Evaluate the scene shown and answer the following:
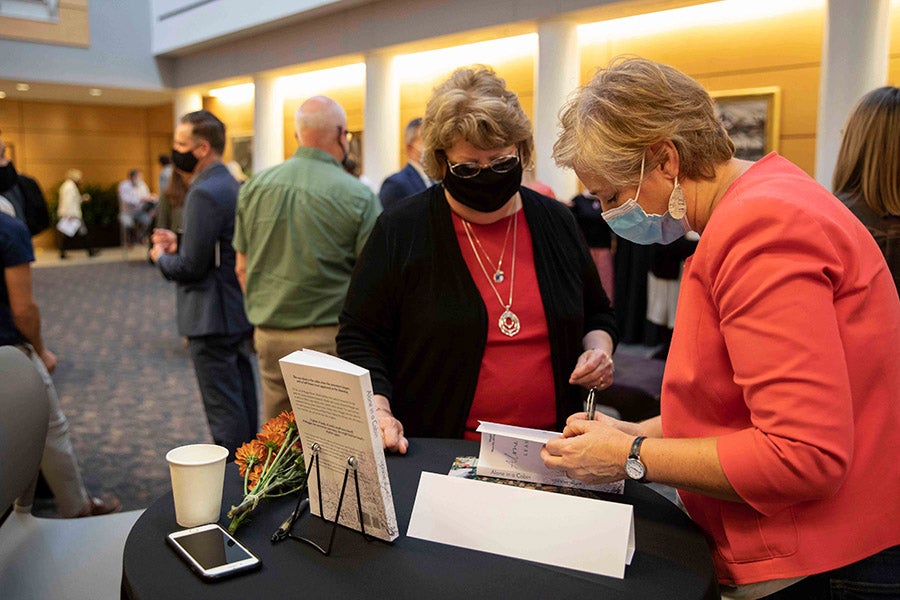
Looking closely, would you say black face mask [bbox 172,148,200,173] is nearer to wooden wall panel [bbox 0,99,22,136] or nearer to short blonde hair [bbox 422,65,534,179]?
short blonde hair [bbox 422,65,534,179]

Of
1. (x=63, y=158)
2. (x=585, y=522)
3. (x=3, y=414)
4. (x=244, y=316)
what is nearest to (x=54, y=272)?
(x=63, y=158)

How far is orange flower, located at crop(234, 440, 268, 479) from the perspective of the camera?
1.48 m

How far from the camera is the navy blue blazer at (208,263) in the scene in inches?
145

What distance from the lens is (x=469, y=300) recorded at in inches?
80.6

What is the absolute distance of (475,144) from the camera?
2.05m

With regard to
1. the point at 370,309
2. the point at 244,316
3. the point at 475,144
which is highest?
the point at 475,144

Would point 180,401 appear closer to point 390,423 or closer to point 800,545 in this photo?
point 390,423

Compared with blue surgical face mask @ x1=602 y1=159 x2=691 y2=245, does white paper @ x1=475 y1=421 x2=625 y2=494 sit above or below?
below

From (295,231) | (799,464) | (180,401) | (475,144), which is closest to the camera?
(799,464)

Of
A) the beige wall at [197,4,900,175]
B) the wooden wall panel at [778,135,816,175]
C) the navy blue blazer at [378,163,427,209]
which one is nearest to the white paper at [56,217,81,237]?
the beige wall at [197,4,900,175]

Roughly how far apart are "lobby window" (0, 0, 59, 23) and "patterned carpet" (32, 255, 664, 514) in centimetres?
567

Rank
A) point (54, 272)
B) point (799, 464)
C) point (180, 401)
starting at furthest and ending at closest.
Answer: point (54, 272) → point (180, 401) → point (799, 464)

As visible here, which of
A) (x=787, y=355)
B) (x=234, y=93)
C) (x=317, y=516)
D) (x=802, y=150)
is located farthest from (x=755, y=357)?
(x=234, y=93)

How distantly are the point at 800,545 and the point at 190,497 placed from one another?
40.3 inches
